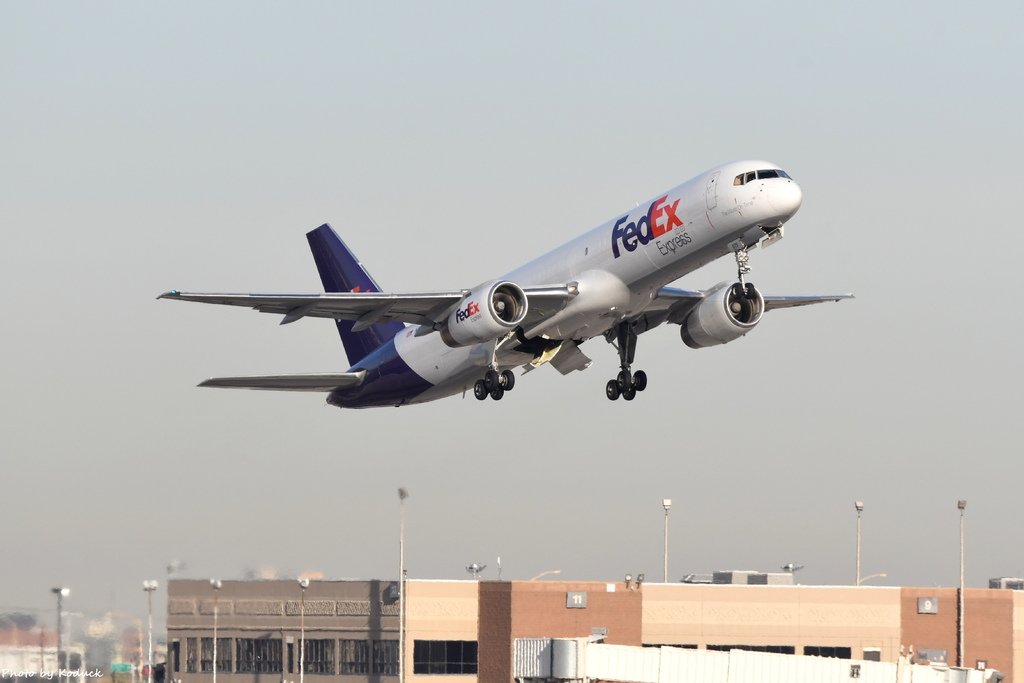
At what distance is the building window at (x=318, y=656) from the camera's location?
85.2 metres

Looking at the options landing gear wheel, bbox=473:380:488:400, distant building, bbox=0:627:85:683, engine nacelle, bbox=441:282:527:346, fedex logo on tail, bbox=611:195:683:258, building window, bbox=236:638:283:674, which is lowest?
building window, bbox=236:638:283:674

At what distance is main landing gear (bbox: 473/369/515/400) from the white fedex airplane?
47mm

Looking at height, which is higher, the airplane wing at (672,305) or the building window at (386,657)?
the airplane wing at (672,305)

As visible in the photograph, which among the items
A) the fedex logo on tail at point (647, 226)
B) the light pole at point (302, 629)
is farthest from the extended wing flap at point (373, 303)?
the light pole at point (302, 629)

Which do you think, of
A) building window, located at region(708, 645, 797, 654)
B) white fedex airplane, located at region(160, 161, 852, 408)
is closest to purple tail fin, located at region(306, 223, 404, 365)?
white fedex airplane, located at region(160, 161, 852, 408)

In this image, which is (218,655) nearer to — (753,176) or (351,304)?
(351,304)

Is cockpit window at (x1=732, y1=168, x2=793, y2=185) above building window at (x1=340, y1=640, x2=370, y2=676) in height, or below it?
above

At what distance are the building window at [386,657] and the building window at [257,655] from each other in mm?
5250

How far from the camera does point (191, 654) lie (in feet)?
279

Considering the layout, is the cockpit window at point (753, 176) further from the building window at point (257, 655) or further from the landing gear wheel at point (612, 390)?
the building window at point (257, 655)

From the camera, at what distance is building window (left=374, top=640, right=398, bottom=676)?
273 feet

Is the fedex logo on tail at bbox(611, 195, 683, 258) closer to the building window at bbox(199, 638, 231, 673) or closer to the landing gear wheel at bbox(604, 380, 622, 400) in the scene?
the landing gear wheel at bbox(604, 380, 622, 400)

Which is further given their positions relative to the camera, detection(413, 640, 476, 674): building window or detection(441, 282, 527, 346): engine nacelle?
detection(413, 640, 476, 674): building window

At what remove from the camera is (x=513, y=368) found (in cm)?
6384
